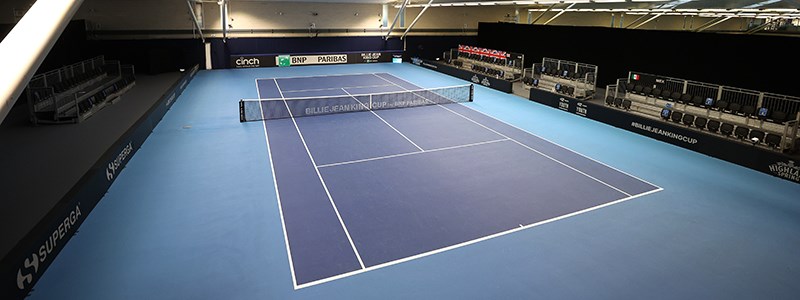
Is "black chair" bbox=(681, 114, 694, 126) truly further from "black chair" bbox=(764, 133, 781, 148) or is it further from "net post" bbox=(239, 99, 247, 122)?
"net post" bbox=(239, 99, 247, 122)

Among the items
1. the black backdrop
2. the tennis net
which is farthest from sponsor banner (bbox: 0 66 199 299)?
the black backdrop

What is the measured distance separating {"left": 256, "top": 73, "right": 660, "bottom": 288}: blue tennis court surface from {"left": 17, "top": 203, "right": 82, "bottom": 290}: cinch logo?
4.43 metres

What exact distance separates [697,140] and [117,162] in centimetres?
2019

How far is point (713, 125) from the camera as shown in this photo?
690 inches

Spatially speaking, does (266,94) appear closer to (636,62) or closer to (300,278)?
(300,278)

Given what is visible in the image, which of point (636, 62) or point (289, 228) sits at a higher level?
point (636, 62)

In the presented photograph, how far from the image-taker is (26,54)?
5.00 m

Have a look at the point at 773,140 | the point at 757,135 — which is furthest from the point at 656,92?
the point at 773,140

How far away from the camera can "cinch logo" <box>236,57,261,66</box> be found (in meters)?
38.4

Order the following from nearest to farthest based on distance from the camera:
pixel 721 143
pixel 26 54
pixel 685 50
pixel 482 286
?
pixel 26 54, pixel 482 286, pixel 721 143, pixel 685 50

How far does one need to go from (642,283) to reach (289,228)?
7.51 m

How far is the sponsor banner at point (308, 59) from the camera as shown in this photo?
3866 cm

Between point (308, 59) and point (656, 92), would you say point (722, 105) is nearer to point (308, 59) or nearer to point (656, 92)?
point (656, 92)

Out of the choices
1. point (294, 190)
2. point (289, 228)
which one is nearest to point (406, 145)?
point (294, 190)
